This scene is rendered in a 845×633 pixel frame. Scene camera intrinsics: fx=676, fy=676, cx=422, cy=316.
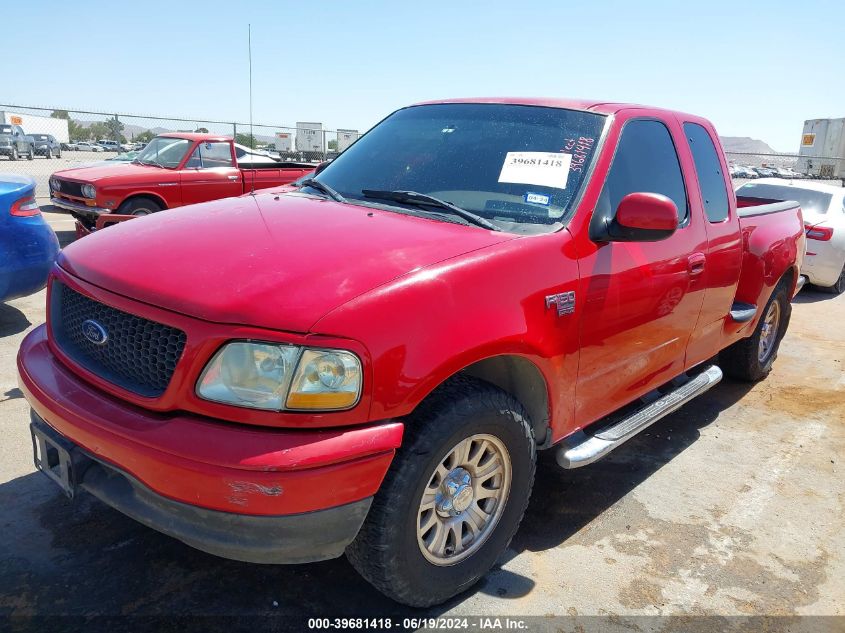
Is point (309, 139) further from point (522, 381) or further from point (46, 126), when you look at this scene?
point (46, 126)

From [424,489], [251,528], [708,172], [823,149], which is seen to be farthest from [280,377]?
[823,149]

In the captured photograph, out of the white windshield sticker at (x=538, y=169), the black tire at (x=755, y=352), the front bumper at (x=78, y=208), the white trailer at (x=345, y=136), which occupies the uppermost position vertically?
the white trailer at (x=345, y=136)

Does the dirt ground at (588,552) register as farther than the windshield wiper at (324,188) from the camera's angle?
No

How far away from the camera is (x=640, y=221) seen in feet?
9.32

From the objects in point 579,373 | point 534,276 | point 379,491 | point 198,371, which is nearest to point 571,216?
point 534,276

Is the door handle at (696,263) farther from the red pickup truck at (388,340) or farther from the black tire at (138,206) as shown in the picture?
the black tire at (138,206)

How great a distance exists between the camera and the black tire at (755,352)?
5188 millimetres

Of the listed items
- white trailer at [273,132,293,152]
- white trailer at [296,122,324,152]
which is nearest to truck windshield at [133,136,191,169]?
white trailer at [296,122,324,152]

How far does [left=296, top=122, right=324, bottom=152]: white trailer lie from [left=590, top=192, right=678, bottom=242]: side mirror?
19881 millimetres

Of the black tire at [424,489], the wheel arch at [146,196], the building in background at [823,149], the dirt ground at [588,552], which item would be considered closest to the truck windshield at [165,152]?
the wheel arch at [146,196]

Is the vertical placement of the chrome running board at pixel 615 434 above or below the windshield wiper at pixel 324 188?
below

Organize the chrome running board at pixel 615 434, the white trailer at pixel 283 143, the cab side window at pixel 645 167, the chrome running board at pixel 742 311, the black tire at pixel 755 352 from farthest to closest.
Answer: the white trailer at pixel 283 143
the black tire at pixel 755 352
the chrome running board at pixel 742 311
the cab side window at pixel 645 167
the chrome running board at pixel 615 434

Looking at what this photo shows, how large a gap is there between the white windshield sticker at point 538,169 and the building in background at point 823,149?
2632cm

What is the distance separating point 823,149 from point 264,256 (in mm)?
29194
